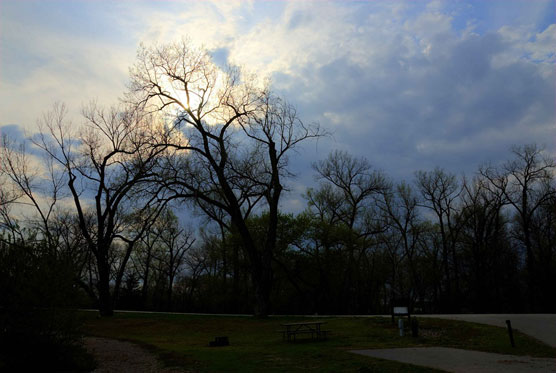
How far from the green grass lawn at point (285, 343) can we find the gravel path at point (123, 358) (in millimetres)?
508

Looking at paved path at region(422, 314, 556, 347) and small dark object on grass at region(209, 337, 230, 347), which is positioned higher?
paved path at region(422, 314, 556, 347)

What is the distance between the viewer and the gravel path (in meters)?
11.1

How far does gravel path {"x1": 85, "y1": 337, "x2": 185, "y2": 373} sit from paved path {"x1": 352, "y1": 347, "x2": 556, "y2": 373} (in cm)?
574

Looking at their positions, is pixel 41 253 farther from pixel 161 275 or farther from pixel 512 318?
pixel 161 275

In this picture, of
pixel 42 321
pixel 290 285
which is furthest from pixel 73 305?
pixel 290 285

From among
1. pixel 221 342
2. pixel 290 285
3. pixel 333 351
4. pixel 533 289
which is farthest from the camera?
pixel 290 285

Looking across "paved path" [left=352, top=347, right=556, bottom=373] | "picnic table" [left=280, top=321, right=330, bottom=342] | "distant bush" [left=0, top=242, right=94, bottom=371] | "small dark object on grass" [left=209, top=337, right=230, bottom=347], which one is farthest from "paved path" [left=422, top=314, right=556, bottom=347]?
"distant bush" [left=0, top=242, right=94, bottom=371]

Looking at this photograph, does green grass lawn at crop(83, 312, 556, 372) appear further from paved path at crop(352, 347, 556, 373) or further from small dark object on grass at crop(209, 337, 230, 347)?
paved path at crop(352, 347, 556, 373)

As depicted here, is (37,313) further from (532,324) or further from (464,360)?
(532,324)

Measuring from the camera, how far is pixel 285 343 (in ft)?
51.2

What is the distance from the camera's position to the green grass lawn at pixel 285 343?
34.9 ft

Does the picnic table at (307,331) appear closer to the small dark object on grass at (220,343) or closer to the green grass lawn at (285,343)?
the green grass lawn at (285,343)

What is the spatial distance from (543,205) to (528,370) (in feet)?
105

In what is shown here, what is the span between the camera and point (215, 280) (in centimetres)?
4081
